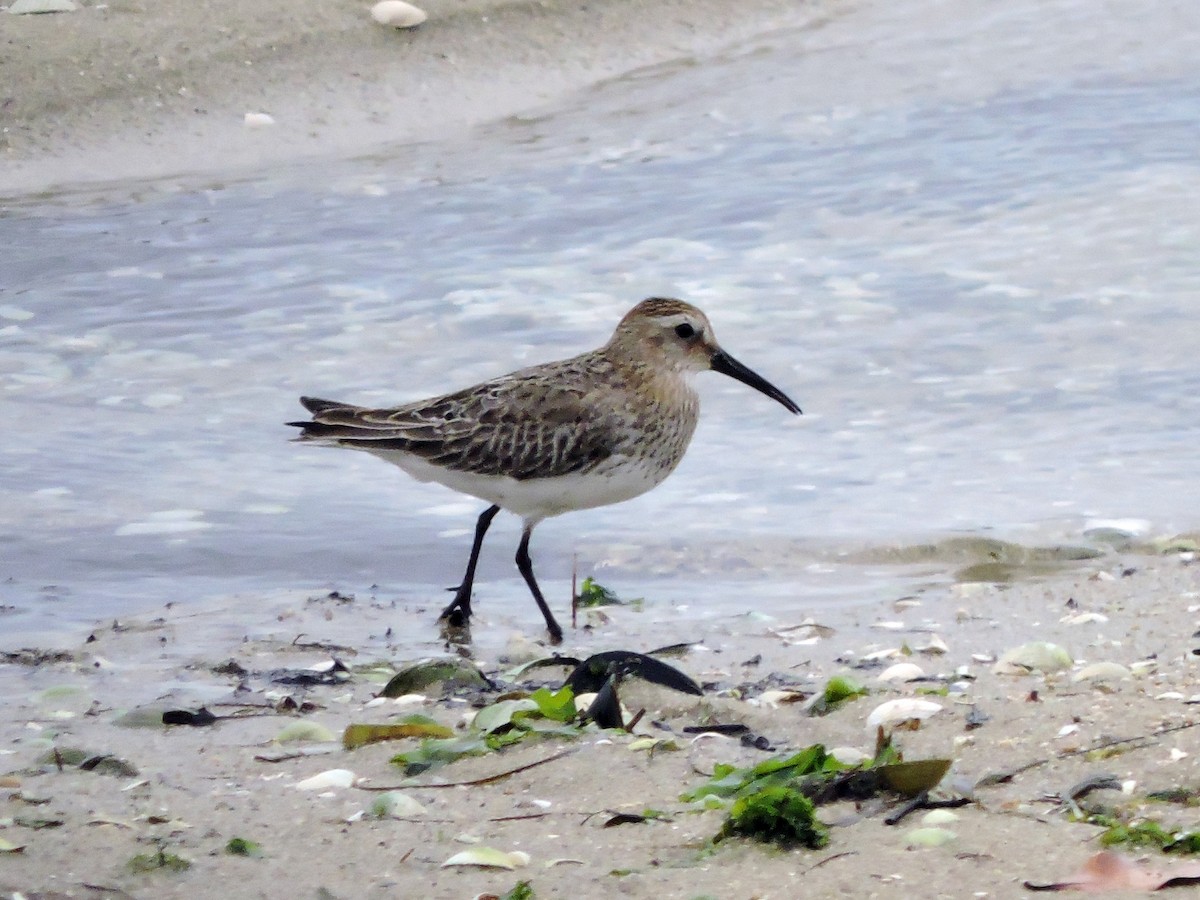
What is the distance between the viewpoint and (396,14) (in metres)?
12.6

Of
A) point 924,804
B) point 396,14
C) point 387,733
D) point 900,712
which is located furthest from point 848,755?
point 396,14

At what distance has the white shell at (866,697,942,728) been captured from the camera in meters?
4.89

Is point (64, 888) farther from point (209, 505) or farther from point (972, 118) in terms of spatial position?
point (972, 118)

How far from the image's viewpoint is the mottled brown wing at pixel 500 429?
22.5 feet

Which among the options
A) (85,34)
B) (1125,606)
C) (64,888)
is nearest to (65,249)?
(85,34)

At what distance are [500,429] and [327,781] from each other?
2.62 metres

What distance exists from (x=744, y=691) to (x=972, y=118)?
7806mm

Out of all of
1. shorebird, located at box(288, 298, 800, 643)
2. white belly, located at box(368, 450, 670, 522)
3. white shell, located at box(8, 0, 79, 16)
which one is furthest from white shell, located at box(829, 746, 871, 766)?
white shell, located at box(8, 0, 79, 16)

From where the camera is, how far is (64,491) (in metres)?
7.63

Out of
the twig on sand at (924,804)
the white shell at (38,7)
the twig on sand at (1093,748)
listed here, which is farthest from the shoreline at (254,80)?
the twig on sand at (924,804)

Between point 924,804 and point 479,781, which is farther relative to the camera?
point 479,781

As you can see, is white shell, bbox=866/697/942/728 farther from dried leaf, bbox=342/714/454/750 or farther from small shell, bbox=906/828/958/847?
dried leaf, bbox=342/714/454/750

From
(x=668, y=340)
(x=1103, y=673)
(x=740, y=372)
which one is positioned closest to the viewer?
(x=1103, y=673)

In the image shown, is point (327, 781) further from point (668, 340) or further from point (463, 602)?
point (668, 340)
